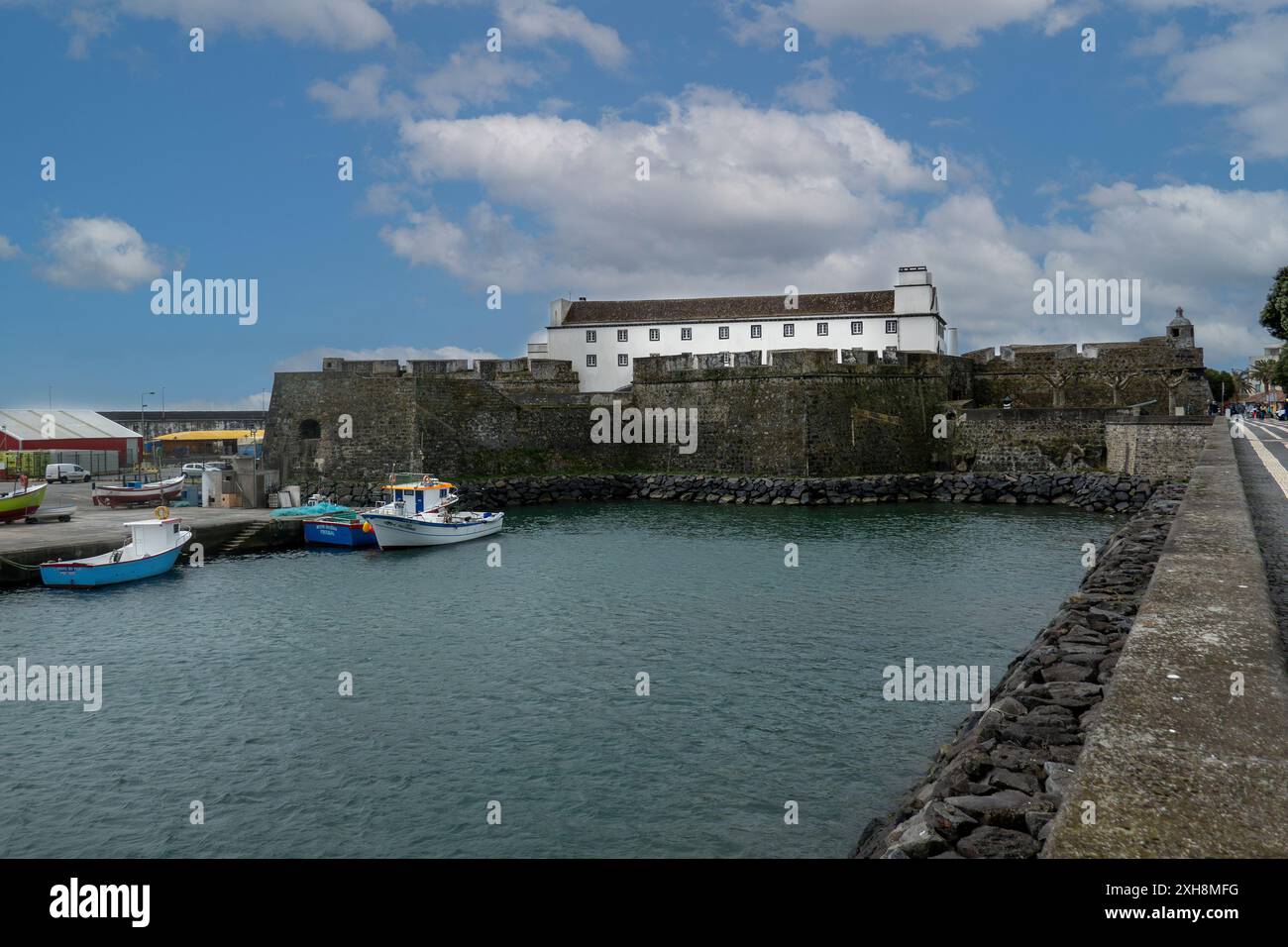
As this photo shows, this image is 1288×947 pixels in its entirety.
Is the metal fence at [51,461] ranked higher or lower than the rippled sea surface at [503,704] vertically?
higher

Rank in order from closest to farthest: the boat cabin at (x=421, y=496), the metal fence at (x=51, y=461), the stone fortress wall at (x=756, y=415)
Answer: the boat cabin at (x=421, y=496) → the stone fortress wall at (x=756, y=415) → the metal fence at (x=51, y=461)

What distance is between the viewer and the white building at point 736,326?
42312 millimetres

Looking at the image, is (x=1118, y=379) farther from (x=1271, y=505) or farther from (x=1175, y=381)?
(x=1271, y=505)

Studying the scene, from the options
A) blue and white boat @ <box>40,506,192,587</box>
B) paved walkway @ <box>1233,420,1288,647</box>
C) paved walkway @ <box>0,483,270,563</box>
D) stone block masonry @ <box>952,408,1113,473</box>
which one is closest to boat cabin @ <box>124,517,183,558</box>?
blue and white boat @ <box>40,506,192,587</box>

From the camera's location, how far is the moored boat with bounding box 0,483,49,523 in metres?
23.7

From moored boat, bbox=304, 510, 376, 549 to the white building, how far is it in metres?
22.4

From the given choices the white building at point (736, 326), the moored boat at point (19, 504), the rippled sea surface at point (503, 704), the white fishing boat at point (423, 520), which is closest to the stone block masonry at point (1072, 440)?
the white building at point (736, 326)

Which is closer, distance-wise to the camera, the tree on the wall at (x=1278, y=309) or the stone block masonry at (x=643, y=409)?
the tree on the wall at (x=1278, y=309)

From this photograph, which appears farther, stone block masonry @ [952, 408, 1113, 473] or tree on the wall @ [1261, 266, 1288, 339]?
stone block masonry @ [952, 408, 1113, 473]

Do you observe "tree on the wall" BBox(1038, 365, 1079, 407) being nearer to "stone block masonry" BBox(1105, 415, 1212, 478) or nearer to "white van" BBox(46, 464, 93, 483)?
"stone block masonry" BBox(1105, 415, 1212, 478)

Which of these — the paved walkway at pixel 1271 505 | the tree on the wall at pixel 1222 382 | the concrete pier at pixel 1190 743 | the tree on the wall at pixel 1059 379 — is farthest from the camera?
the tree on the wall at pixel 1222 382

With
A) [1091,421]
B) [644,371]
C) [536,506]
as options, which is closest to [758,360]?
[644,371]

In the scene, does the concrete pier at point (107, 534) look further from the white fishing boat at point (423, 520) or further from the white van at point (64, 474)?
the white van at point (64, 474)

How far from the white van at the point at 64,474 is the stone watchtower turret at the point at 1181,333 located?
49273mm
